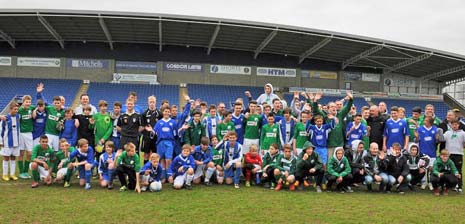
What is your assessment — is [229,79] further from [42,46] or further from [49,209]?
[49,209]

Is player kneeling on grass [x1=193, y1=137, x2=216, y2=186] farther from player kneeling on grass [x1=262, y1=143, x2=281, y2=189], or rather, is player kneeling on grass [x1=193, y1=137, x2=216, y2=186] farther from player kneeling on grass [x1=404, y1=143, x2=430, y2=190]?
player kneeling on grass [x1=404, y1=143, x2=430, y2=190]

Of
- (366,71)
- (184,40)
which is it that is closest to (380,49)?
(366,71)

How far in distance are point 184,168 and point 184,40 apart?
19.2m

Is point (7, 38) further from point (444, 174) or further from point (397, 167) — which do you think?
point (444, 174)

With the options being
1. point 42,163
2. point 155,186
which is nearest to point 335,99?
point 155,186

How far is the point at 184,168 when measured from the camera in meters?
7.40

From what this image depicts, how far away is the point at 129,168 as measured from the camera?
689 cm

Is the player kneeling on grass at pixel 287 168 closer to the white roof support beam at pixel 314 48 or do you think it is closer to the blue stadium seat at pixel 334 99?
the white roof support beam at pixel 314 48

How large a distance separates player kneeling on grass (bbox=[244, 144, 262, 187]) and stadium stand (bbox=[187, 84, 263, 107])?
18.7 metres

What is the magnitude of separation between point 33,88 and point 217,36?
12.9 m

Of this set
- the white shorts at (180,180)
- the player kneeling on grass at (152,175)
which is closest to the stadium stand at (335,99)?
the white shorts at (180,180)

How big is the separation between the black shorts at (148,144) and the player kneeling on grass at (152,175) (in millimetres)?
1089

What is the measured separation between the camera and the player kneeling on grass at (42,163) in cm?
706

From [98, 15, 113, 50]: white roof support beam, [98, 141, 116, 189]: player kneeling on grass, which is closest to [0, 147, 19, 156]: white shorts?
[98, 141, 116, 189]: player kneeling on grass
